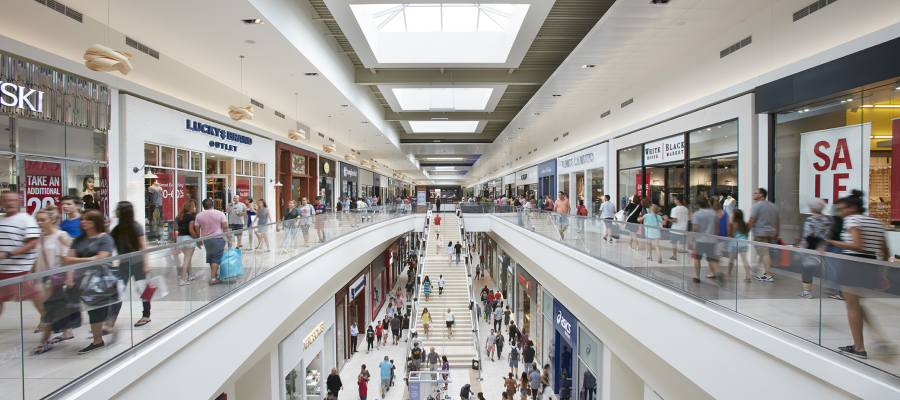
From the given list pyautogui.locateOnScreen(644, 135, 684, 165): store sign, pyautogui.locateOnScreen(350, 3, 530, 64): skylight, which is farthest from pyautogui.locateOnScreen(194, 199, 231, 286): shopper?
pyautogui.locateOnScreen(644, 135, 684, 165): store sign

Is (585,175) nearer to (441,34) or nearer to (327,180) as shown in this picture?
(441,34)

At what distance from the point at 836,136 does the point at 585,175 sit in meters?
9.29

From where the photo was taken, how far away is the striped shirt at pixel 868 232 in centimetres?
339

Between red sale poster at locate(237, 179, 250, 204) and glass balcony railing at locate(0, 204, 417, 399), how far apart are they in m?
8.31

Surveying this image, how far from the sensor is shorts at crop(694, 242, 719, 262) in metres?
4.13

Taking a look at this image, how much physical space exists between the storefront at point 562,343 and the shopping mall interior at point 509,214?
10 cm

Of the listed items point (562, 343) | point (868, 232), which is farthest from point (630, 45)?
point (562, 343)

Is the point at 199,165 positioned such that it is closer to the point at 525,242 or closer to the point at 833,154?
the point at 525,242

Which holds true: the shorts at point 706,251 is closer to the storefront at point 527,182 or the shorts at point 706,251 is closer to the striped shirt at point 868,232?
the striped shirt at point 868,232

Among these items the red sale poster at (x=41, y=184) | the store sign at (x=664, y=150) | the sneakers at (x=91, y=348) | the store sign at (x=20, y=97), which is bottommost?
the sneakers at (x=91, y=348)

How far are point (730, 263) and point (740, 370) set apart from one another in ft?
3.34

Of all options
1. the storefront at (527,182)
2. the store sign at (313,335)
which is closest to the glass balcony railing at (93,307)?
the store sign at (313,335)

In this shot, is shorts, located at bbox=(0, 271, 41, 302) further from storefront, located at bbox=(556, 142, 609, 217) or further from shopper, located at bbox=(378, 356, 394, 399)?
storefront, located at bbox=(556, 142, 609, 217)

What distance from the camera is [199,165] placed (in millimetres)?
10344
